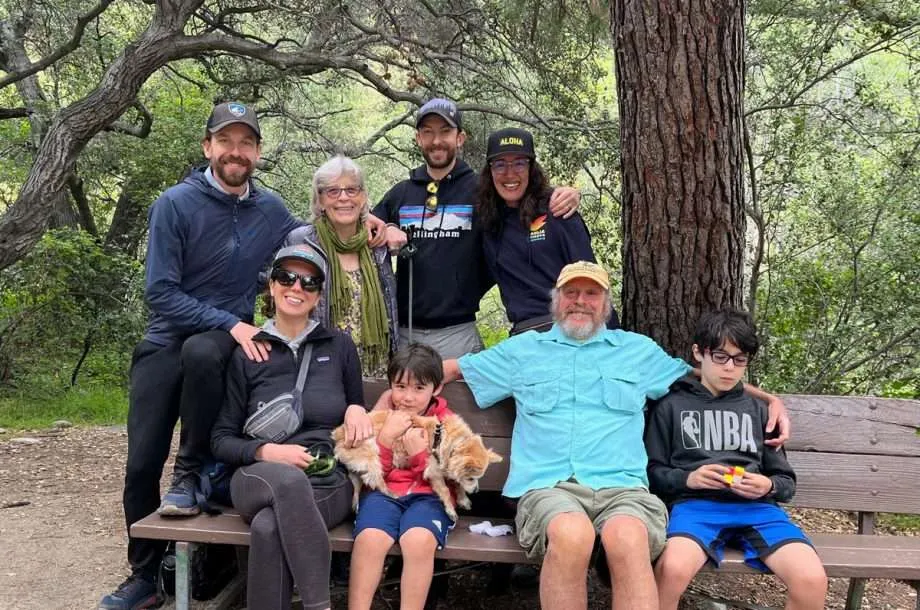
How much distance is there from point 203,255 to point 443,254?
1167 millimetres

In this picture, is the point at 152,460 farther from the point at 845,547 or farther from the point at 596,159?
the point at 596,159

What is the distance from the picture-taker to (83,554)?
4.83m

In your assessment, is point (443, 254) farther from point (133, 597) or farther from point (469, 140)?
point (469, 140)

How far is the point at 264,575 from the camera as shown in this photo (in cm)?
315

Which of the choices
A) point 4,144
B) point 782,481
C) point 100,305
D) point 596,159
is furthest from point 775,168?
point 4,144

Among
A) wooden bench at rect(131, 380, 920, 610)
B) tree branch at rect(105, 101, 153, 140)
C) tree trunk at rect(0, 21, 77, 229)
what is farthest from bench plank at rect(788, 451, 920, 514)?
tree branch at rect(105, 101, 153, 140)

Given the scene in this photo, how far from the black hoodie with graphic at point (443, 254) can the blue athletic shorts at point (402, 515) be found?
1.06m

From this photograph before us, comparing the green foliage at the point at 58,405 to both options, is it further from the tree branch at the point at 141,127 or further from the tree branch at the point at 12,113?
the tree branch at the point at 12,113

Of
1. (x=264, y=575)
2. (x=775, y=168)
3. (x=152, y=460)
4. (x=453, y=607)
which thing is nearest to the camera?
(x=264, y=575)

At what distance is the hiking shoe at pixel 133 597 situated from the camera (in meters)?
3.80

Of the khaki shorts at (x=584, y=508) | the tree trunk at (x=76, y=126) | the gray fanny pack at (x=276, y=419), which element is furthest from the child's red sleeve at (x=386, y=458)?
the tree trunk at (x=76, y=126)

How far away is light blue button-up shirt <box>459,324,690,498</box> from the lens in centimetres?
355

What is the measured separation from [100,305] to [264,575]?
28.1 feet

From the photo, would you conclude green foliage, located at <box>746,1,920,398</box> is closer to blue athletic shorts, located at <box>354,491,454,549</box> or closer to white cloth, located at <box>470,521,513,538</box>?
white cloth, located at <box>470,521,513,538</box>
